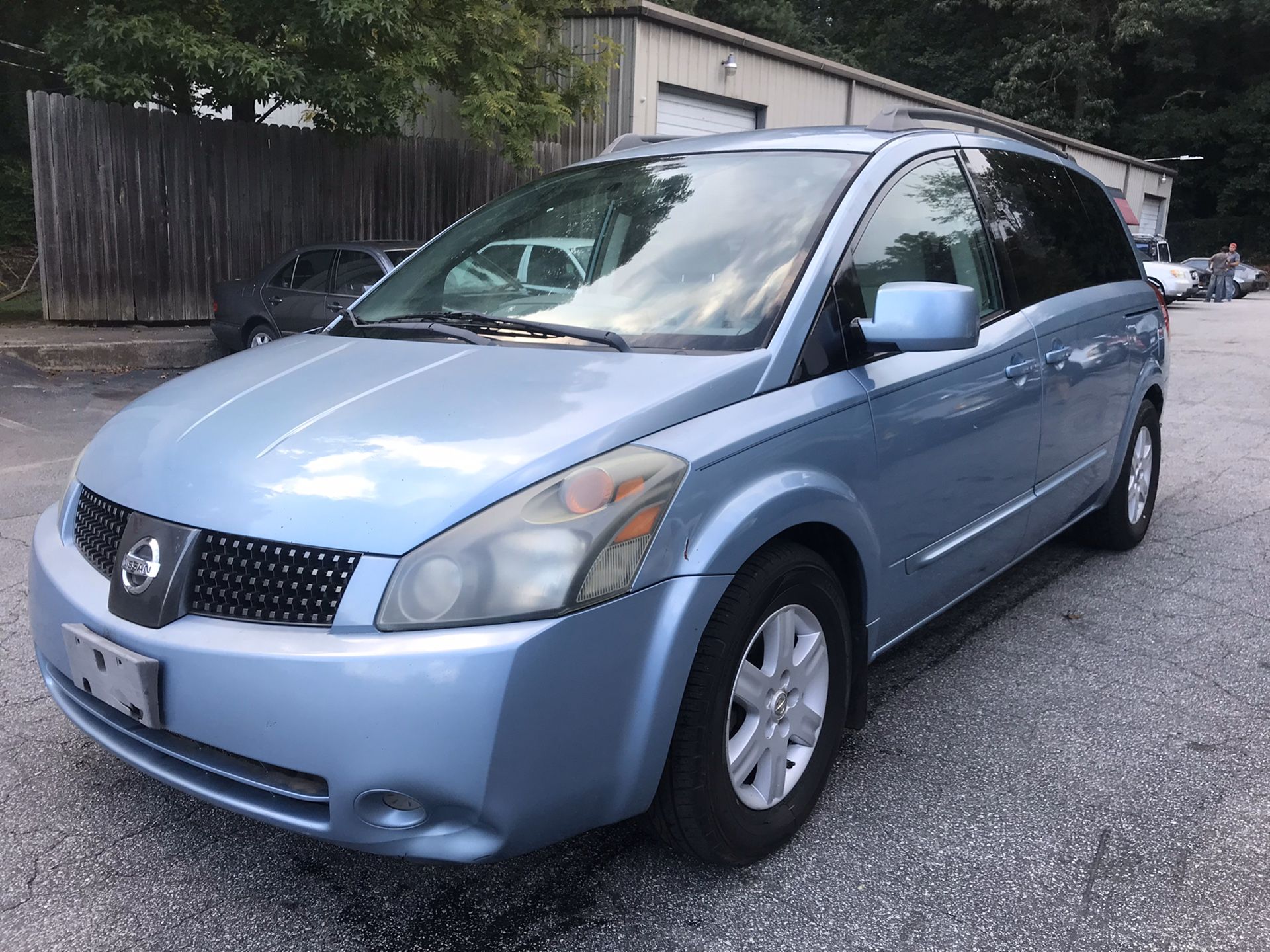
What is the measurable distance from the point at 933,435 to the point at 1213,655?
1.67m

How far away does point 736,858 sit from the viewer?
240cm

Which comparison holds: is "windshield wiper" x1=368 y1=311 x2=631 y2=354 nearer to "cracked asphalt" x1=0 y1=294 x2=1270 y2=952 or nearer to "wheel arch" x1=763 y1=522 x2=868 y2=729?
"wheel arch" x1=763 y1=522 x2=868 y2=729

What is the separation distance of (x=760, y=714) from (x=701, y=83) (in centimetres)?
1571

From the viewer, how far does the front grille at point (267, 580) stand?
6.55ft

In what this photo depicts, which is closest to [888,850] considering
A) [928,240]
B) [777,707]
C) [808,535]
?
[777,707]

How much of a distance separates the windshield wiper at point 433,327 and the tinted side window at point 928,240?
1.01 meters

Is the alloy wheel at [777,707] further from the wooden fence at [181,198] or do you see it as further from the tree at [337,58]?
the wooden fence at [181,198]

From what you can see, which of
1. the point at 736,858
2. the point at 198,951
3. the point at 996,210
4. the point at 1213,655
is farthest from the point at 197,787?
the point at 1213,655

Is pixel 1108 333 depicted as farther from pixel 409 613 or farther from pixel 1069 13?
pixel 1069 13

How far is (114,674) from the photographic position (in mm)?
2156

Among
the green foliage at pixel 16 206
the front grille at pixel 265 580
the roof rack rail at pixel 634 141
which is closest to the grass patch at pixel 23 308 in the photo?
the green foliage at pixel 16 206

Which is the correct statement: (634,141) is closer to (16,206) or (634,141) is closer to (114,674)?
(114,674)

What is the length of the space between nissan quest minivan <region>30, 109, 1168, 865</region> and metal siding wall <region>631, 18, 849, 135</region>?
39.9 feet

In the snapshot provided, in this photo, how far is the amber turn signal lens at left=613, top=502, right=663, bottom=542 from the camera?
81.2 inches
